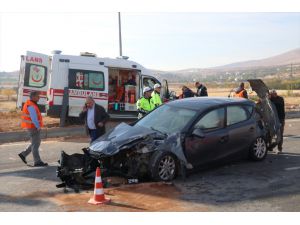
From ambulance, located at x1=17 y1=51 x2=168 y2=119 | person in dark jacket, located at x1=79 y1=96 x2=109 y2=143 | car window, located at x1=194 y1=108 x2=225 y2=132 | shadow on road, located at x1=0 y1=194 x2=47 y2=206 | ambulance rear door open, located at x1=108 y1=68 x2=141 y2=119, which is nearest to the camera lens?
→ shadow on road, located at x1=0 y1=194 x2=47 y2=206

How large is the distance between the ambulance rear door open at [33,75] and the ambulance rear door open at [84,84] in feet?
3.11

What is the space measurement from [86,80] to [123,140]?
9.81 m

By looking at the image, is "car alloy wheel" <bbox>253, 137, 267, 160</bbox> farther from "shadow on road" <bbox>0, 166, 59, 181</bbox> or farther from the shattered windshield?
"shadow on road" <bbox>0, 166, 59, 181</bbox>

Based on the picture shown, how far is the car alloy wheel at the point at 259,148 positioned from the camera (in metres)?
10.0

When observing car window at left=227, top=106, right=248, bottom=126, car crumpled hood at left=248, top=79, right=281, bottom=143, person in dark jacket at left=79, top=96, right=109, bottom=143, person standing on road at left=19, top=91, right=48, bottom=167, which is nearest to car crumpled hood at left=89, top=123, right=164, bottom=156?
person in dark jacket at left=79, top=96, right=109, bottom=143

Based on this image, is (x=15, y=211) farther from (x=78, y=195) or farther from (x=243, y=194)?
(x=243, y=194)

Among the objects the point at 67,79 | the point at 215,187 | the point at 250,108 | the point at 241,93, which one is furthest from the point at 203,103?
the point at 67,79

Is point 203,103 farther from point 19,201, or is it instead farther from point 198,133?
point 19,201

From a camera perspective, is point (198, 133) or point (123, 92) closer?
point (198, 133)

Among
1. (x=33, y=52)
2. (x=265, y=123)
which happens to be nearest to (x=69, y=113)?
(x=33, y=52)

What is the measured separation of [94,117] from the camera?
1052 centimetres

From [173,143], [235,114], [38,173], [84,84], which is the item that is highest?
[84,84]

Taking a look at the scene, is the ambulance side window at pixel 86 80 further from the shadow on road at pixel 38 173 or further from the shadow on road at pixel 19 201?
the shadow on road at pixel 19 201

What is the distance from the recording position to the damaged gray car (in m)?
8.19
